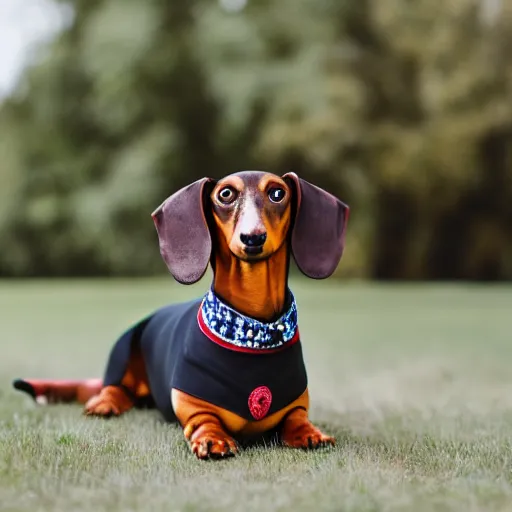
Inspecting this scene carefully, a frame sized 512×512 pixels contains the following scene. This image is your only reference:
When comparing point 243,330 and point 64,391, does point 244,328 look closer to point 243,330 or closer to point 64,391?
point 243,330

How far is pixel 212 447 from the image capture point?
238 centimetres

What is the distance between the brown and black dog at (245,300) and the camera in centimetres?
252

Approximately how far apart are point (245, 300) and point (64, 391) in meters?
1.35

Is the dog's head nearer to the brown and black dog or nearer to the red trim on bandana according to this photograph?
the brown and black dog

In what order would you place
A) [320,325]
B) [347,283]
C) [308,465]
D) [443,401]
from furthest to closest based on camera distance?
→ [347,283], [320,325], [443,401], [308,465]

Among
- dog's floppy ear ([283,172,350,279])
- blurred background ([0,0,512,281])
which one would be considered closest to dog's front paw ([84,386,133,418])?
dog's floppy ear ([283,172,350,279])

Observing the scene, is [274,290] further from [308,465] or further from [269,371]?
[308,465]

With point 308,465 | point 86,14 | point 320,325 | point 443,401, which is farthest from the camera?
point 86,14

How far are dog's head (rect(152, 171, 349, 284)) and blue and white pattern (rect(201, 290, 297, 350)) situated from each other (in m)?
0.12

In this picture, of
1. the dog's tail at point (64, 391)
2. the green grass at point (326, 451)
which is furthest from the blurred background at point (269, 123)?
the dog's tail at point (64, 391)

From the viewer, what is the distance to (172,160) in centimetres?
1675

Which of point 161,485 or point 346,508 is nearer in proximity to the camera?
point 346,508

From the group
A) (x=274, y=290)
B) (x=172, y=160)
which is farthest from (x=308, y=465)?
(x=172, y=160)

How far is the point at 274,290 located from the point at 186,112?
15427mm
